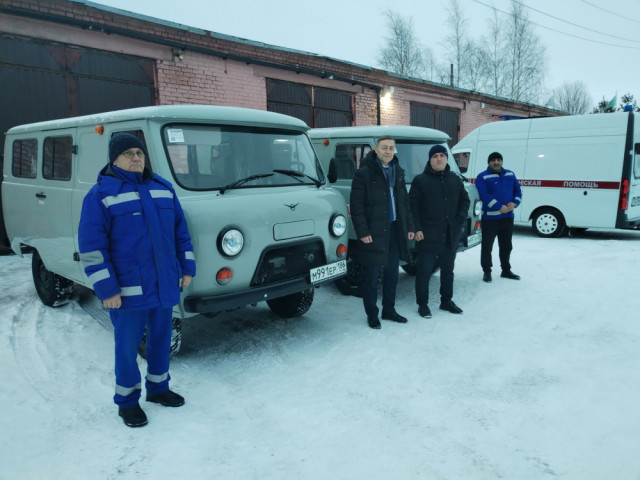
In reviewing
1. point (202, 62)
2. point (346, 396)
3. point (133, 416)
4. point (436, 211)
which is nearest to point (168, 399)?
point (133, 416)

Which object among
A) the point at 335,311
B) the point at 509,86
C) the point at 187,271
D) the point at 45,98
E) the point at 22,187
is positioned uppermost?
the point at 509,86

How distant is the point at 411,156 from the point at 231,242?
10.6 feet

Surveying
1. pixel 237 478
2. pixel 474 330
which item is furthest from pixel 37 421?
pixel 474 330

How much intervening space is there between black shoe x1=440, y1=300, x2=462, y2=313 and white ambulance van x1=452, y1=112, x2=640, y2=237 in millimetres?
5621

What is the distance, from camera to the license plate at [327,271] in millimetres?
3982

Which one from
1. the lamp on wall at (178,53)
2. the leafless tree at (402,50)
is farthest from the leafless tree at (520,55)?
the lamp on wall at (178,53)

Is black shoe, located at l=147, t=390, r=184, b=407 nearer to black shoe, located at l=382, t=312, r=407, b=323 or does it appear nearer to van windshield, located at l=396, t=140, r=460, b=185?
black shoe, located at l=382, t=312, r=407, b=323

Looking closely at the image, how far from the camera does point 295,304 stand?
→ 16.1ft

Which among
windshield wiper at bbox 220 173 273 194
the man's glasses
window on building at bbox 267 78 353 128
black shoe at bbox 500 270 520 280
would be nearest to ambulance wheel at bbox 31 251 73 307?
windshield wiper at bbox 220 173 273 194

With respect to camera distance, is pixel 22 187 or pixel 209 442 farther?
pixel 22 187

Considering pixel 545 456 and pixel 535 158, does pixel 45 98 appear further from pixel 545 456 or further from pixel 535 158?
pixel 535 158

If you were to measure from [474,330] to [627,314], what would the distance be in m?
1.73

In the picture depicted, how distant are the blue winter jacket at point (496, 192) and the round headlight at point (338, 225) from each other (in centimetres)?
259

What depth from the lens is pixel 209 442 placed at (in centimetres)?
273
